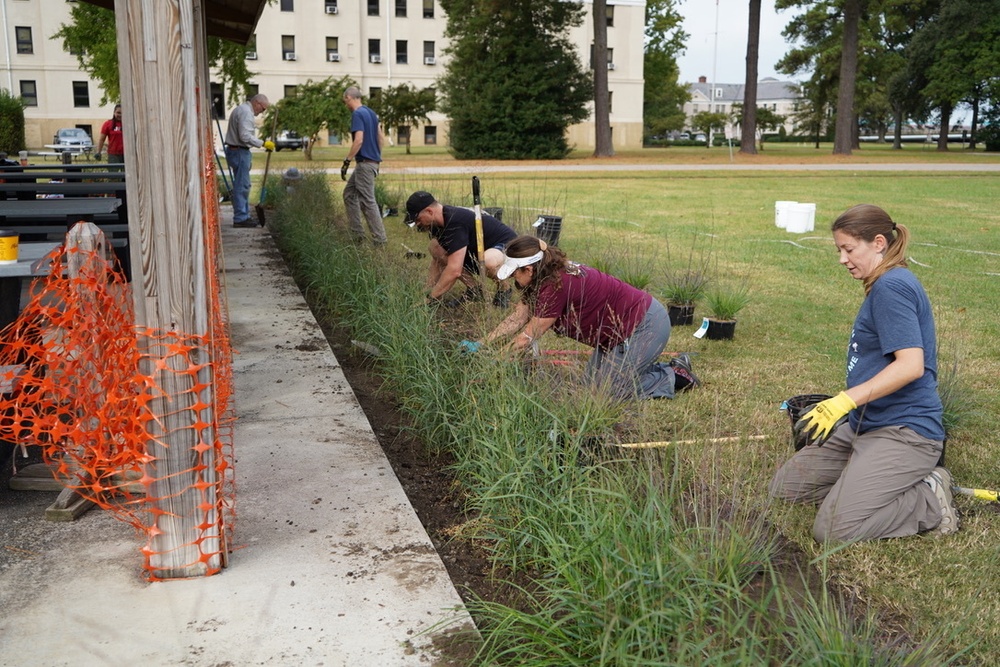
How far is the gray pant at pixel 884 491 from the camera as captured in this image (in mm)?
3691

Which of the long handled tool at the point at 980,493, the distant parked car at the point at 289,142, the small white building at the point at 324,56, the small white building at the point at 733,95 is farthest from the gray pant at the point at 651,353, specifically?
the small white building at the point at 733,95

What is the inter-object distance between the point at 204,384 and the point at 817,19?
6253 centimetres

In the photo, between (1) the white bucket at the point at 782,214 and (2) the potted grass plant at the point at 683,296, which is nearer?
(2) the potted grass plant at the point at 683,296

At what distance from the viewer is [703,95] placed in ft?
454

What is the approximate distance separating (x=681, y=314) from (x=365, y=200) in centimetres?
452

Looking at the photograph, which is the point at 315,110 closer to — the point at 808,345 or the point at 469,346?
the point at 808,345

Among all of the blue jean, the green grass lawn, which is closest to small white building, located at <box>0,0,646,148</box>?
the green grass lawn

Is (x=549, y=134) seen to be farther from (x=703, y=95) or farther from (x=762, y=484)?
(x=703, y=95)

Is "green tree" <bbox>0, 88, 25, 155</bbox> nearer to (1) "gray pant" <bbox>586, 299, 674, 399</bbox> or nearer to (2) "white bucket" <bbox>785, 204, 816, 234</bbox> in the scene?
(2) "white bucket" <bbox>785, 204, 816, 234</bbox>

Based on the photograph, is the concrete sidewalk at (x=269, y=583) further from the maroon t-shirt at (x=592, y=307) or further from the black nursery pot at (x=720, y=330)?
the black nursery pot at (x=720, y=330)

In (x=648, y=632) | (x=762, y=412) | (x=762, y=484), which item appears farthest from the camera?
(x=762, y=412)

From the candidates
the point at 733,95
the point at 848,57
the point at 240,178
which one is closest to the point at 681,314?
the point at 240,178

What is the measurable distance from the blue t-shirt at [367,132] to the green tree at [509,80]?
2529cm

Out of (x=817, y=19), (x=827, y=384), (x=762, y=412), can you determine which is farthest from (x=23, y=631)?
(x=817, y=19)
